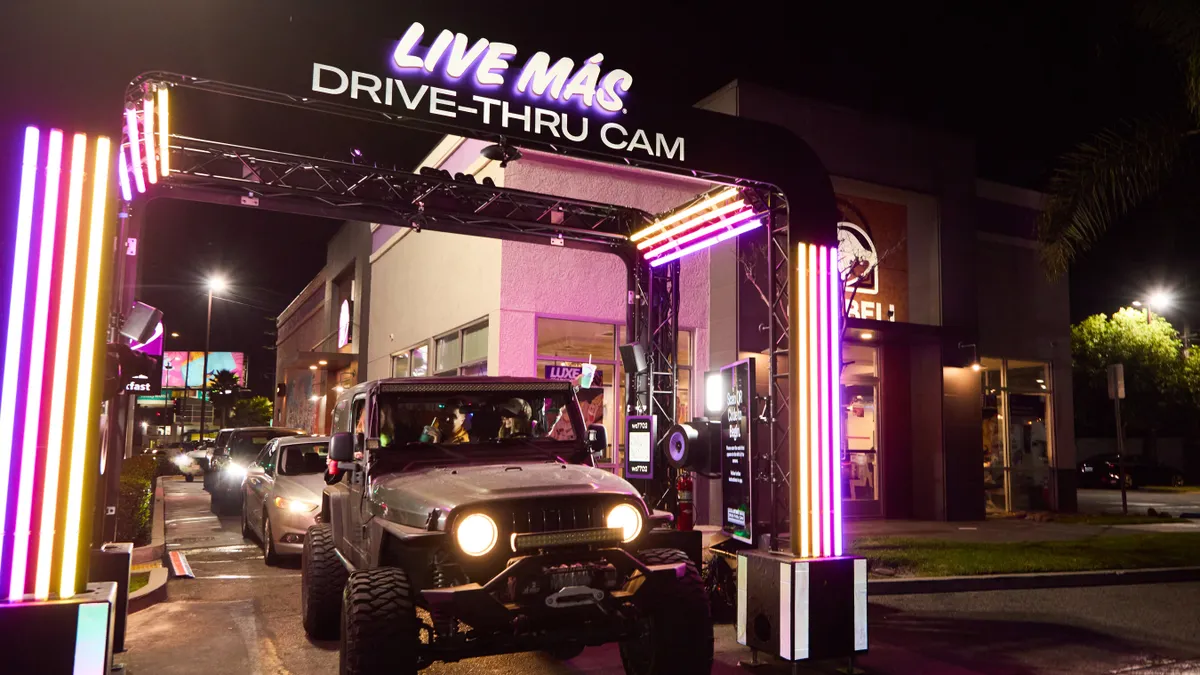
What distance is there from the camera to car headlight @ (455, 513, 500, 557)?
4816 millimetres

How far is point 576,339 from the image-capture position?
607 inches

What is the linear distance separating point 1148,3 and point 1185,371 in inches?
988

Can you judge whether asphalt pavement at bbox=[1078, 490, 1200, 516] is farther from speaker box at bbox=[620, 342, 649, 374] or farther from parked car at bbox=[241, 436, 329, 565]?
parked car at bbox=[241, 436, 329, 565]

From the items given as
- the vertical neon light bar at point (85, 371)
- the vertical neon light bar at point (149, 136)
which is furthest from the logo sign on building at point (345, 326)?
the vertical neon light bar at point (85, 371)

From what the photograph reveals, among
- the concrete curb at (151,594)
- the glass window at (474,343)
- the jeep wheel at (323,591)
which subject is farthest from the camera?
the glass window at (474,343)

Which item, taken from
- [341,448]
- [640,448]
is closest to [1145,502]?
[640,448]

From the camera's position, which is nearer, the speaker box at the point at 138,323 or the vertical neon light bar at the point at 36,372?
the vertical neon light bar at the point at 36,372

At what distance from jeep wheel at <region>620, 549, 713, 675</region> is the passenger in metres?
1.62

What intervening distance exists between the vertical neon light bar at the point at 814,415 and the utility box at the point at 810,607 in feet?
0.81

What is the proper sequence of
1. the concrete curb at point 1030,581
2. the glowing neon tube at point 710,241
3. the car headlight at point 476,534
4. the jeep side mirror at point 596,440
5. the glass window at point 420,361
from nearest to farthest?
the car headlight at point 476,534
the jeep side mirror at point 596,440
the concrete curb at point 1030,581
the glowing neon tube at point 710,241
the glass window at point 420,361

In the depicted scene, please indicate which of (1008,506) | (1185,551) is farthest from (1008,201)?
(1185,551)

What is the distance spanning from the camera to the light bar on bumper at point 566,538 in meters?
4.86

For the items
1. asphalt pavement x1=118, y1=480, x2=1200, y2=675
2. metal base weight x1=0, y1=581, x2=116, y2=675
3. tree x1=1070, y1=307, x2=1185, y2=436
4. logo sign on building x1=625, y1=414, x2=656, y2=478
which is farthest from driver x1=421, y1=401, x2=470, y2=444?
tree x1=1070, y1=307, x2=1185, y2=436

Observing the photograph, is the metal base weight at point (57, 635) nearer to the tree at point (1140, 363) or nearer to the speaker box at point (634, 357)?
the speaker box at point (634, 357)
